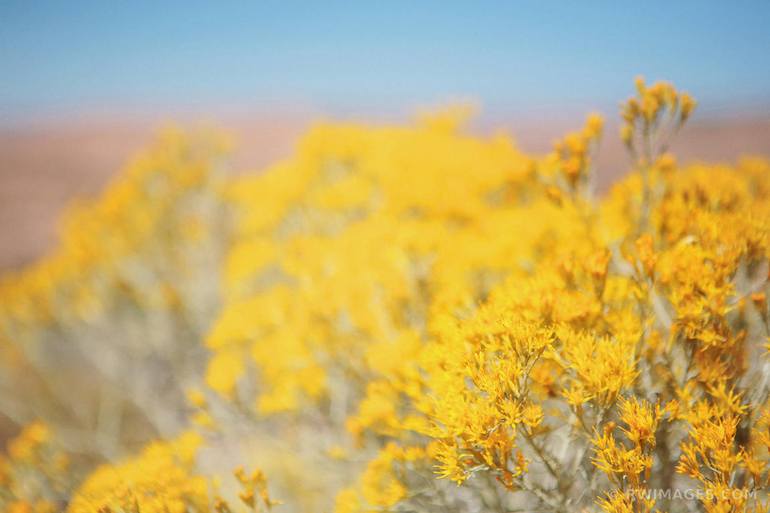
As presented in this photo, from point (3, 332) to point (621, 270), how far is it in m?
8.94

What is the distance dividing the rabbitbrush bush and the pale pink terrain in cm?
111

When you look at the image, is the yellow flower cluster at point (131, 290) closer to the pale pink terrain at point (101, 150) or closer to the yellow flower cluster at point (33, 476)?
the pale pink terrain at point (101, 150)

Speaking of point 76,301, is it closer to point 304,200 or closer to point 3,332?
point 3,332

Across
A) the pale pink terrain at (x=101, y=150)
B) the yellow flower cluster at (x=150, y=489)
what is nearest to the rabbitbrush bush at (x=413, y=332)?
the yellow flower cluster at (x=150, y=489)

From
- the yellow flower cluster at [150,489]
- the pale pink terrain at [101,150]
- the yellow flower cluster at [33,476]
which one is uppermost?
the pale pink terrain at [101,150]

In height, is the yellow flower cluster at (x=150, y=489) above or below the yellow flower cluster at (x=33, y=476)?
above

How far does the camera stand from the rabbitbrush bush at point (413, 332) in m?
1.90

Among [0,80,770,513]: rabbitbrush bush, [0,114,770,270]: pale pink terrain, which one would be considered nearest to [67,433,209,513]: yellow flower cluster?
[0,80,770,513]: rabbitbrush bush

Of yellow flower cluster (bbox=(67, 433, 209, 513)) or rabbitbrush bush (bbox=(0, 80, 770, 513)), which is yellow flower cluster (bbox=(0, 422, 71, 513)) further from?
yellow flower cluster (bbox=(67, 433, 209, 513))

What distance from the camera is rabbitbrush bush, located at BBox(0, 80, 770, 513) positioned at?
1.90m

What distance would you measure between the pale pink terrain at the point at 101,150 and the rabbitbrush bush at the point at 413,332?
1.11 meters

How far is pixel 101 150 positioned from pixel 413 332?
35.1 m

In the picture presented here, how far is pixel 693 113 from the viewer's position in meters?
2.71

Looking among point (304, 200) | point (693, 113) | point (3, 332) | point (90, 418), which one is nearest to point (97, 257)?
point (3, 332)
